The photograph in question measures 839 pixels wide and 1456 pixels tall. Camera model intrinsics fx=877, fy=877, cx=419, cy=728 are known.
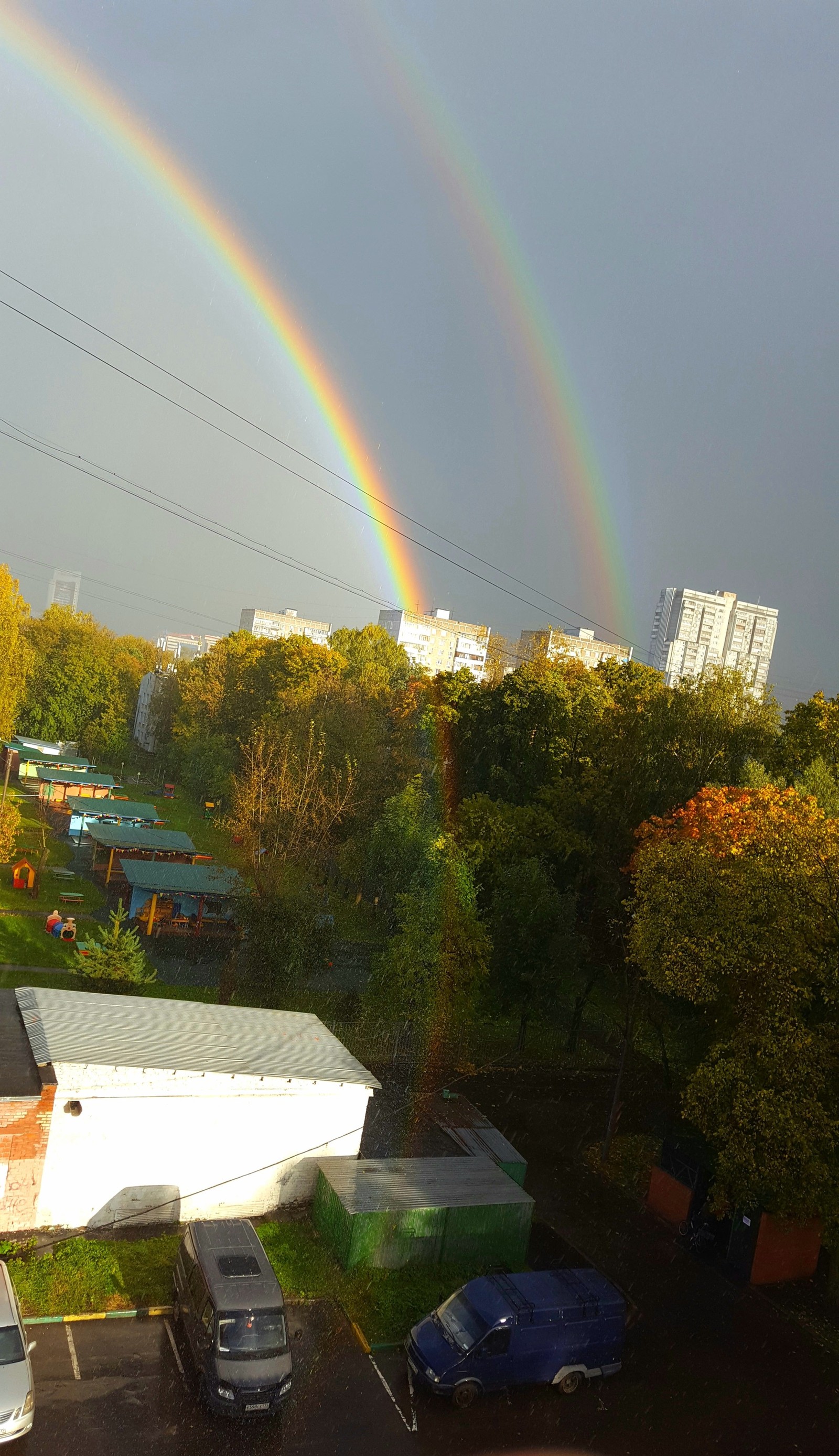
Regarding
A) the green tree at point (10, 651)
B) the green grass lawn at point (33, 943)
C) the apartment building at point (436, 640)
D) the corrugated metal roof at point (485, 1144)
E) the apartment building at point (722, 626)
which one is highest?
the apartment building at point (722, 626)

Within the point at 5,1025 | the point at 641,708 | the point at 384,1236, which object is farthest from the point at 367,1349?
the point at 641,708

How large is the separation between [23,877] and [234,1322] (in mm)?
21113

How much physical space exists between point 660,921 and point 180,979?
12.8 meters

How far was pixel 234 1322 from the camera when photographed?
8.41 metres

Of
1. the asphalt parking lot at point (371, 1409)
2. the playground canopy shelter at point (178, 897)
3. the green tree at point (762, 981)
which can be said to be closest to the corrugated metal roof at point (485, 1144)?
the green tree at point (762, 981)

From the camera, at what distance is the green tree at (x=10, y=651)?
2444 centimetres

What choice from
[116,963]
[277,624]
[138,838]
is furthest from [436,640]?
[116,963]

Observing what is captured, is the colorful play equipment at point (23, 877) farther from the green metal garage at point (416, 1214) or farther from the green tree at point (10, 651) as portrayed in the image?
the green metal garage at point (416, 1214)

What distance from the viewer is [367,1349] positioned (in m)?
9.49

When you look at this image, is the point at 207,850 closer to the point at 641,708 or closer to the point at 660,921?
the point at 641,708

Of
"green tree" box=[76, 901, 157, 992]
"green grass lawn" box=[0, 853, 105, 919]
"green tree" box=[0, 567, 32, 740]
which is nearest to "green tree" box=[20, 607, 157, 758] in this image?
"green grass lawn" box=[0, 853, 105, 919]

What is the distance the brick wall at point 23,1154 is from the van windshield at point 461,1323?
4829 millimetres

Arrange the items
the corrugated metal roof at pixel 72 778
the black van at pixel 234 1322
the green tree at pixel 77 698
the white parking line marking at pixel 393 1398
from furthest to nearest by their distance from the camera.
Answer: the green tree at pixel 77 698 → the corrugated metal roof at pixel 72 778 → the white parking line marking at pixel 393 1398 → the black van at pixel 234 1322

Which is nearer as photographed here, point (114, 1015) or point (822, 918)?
point (822, 918)
